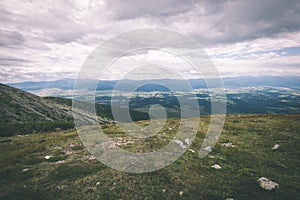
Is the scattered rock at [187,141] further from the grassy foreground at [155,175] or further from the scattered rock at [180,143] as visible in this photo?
the grassy foreground at [155,175]

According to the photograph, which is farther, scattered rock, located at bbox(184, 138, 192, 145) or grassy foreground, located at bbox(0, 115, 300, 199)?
scattered rock, located at bbox(184, 138, 192, 145)

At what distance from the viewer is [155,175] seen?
1387cm

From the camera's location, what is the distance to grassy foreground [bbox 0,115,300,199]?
37.0 ft

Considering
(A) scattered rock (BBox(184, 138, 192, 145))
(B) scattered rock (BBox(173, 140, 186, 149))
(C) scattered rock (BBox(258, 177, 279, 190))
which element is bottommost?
(A) scattered rock (BBox(184, 138, 192, 145))

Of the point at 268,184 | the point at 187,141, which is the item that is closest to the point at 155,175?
the point at 268,184

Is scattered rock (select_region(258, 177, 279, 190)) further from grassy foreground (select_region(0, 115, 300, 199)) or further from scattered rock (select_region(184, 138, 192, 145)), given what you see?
scattered rock (select_region(184, 138, 192, 145))

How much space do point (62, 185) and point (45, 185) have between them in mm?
1138

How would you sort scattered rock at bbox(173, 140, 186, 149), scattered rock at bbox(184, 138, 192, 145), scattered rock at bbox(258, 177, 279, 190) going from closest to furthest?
scattered rock at bbox(258, 177, 279, 190) < scattered rock at bbox(173, 140, 186, 149) < scattered rock at bbox(184, 138, 192, 145)

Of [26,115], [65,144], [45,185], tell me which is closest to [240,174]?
[45,185]

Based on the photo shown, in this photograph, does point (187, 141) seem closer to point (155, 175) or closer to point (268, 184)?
point (155, 175)

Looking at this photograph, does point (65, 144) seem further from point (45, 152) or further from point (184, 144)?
point (184, 144)

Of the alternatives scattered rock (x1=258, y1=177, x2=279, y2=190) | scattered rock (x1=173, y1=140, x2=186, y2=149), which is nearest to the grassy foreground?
scattered rock (x1=258, y1=177, x2=279, y2=190)

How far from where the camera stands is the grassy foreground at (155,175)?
37.0 ft

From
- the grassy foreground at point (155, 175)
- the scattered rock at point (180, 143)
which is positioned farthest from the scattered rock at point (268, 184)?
the scattered rock at point (180, 143)
